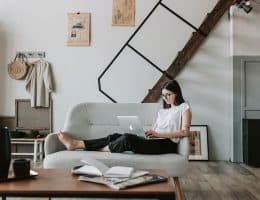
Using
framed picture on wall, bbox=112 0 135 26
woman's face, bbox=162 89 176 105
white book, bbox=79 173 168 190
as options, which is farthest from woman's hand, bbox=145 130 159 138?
framed picture on wall, bbox=112 0 135 26

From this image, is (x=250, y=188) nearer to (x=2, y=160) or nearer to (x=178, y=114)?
(x=178, y=114)

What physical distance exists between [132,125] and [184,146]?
0.58 meters

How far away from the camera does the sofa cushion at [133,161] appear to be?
10.5 ft

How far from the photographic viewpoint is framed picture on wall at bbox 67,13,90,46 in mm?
5984

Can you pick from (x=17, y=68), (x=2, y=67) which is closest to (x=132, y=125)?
A: (x=17, y=68)

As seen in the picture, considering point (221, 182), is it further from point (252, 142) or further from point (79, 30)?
point (79, 30)

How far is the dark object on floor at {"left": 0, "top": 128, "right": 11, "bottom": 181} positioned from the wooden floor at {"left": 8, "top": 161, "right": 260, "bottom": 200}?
1861 mm

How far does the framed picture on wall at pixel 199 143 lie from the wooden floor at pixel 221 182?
25 cm

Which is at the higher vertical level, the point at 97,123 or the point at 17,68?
the point at 17,68

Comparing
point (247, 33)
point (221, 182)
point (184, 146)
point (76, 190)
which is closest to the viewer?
point (76, 190)

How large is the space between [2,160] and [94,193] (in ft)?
Result: 1.93

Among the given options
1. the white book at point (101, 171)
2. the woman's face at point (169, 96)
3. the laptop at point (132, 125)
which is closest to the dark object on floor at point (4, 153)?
the white book at point (101, 171)

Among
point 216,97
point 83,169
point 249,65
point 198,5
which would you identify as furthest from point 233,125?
point 83,169

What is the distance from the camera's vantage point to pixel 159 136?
3.56m
